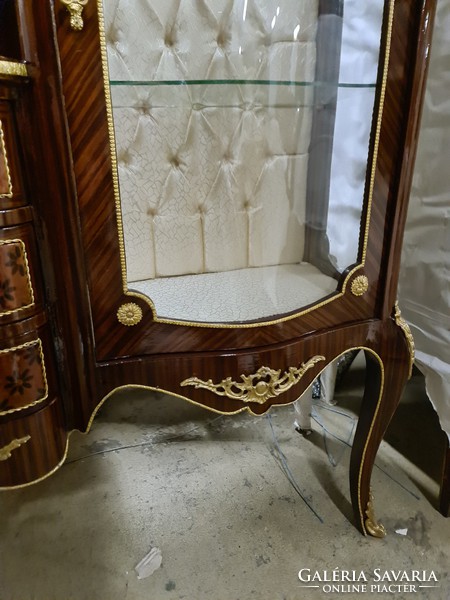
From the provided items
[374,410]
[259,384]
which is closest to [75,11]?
[259,384]

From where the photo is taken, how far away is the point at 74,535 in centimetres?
81

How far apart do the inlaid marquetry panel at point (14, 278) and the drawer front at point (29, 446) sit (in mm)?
116

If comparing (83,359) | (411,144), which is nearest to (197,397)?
(83,359)

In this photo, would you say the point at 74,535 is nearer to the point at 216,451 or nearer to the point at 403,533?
the point at 216,451

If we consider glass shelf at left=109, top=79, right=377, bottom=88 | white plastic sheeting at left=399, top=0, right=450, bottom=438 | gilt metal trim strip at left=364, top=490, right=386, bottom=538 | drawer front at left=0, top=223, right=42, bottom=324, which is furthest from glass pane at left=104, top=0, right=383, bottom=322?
gilt metal trim strip at left=364, top=490, right=386, bottom=538

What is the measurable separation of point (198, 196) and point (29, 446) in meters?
0.33

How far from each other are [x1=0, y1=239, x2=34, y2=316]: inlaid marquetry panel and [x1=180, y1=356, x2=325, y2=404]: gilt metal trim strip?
211mm

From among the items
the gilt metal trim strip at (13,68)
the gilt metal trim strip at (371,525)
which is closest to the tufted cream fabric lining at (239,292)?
the gilt metal trim strip at (13,68)

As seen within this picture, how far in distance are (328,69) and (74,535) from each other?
2.65 feet

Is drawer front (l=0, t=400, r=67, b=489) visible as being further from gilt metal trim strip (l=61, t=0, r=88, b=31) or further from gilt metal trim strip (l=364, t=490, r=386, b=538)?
gilt metal trim strip (l=364, t=490, r=386, b=538)

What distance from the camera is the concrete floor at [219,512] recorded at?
2.41 ft

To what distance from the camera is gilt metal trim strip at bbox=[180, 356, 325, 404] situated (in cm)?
58

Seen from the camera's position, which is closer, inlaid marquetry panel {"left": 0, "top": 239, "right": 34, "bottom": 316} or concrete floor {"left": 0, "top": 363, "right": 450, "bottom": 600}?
inlaid marquetry panel {"left": 0, "top": 239, "right": 34, "bottom": 316}

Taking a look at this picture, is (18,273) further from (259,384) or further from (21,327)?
(259,384)
